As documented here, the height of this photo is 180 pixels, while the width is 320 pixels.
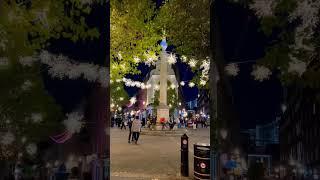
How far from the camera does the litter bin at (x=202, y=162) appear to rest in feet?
36.3

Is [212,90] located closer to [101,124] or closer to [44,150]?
[101,124]

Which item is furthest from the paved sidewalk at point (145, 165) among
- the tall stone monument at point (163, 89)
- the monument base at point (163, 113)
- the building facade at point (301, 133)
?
the tall stone monument at point (163, 89)

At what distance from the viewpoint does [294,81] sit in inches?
206

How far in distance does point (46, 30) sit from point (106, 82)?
1.12 m

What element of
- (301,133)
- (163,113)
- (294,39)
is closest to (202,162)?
(301,133)

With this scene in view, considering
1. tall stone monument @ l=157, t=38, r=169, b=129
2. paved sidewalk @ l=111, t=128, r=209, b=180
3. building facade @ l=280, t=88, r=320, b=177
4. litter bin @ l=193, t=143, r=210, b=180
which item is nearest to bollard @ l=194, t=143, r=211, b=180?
litter bin @ l=193, t=143, r=210, b=180

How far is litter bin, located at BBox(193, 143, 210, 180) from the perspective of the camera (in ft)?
36.3

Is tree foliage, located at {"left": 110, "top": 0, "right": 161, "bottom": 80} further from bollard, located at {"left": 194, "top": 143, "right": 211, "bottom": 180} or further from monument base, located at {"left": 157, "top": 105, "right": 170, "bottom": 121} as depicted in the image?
monument base, located at {"left": 157, "top": 105, "right": 170, "bottom": 121}

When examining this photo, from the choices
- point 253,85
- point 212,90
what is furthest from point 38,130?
point 253,85

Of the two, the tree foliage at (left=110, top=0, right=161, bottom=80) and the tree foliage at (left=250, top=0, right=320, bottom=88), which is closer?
the tree foliage at (left=250, top=0, right=320, bottom=88)

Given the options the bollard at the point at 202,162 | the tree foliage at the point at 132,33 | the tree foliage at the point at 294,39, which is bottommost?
the bollard at the point at 202,162

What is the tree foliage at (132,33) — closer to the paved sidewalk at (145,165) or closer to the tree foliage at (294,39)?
the paved sidewalk at (145,165)

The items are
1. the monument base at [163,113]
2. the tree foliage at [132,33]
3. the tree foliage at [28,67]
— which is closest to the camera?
the tree foliage at [28,67]

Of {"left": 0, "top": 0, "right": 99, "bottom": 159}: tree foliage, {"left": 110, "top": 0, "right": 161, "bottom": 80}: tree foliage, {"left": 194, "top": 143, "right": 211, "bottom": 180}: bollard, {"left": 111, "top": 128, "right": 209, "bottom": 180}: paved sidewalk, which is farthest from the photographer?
{"left": 110, "top": 0, "right": 161, "bottom": 80}: tree foliage
